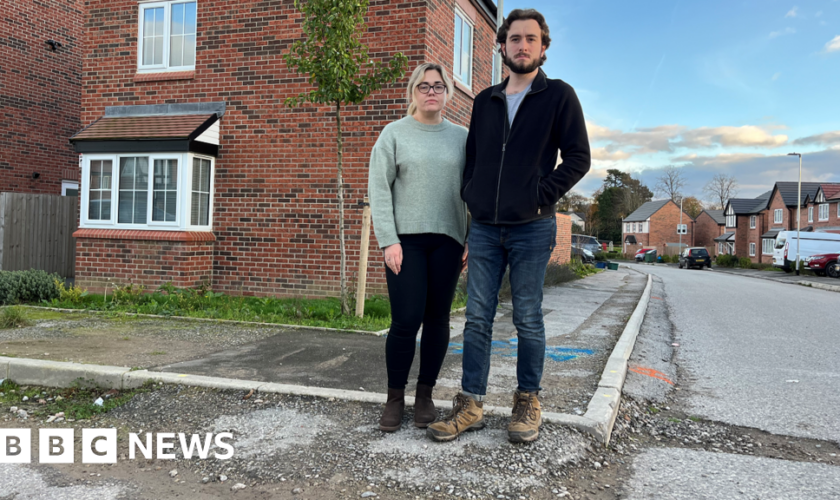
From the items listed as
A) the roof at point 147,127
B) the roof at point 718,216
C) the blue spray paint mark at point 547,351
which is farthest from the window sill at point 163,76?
the roof at point 718,216

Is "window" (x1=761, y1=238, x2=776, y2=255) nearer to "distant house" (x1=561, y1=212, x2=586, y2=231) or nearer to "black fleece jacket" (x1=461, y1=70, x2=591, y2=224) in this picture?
"distant house" (x1=561, y1=212, x2=586, y2=231)

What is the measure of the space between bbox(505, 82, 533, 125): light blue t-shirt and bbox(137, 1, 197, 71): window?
8035 mm

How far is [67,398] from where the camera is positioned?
158 inches

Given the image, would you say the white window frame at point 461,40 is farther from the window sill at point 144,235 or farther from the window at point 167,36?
the window sill at point 144,235

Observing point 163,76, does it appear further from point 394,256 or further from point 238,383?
point 394,256

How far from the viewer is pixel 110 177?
31.3 feet

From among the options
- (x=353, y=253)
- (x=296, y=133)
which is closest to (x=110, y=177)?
(x=296, y=133)

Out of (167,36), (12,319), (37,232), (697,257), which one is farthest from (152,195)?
(697,257)

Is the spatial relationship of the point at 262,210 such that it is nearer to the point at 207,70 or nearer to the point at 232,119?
the point at 232,119

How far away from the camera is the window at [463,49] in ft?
33.6

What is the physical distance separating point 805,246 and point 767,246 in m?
16.8

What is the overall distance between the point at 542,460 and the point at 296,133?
23.7ft

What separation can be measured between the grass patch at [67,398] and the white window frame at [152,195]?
16.5ft

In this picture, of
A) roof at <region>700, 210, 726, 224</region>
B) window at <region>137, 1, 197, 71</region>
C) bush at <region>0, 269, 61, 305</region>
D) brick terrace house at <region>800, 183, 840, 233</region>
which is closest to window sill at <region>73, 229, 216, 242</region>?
bush at <region>0, 269, 61, 305</region>
